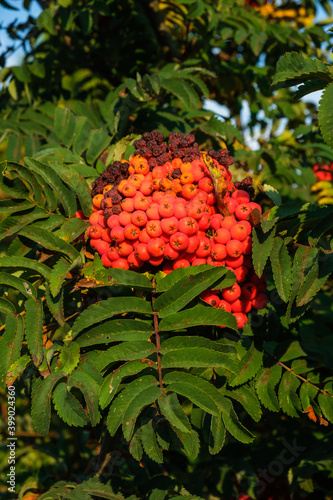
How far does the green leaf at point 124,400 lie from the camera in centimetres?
99

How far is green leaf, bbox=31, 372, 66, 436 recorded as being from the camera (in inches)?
41.8

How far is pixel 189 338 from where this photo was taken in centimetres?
105

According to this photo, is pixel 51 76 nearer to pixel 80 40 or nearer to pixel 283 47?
pixel 80 40

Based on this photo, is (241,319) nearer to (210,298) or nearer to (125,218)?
(210,298)

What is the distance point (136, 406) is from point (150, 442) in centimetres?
12

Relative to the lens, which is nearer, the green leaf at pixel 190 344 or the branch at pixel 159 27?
the green leaf at pixel 190 344

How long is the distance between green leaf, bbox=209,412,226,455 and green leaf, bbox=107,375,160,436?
0.61ft

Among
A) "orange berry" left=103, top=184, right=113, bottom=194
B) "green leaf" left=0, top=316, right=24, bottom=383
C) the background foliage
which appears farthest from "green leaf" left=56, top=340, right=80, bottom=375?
"orange berry" left=103, top=184, right=113, bottom=194

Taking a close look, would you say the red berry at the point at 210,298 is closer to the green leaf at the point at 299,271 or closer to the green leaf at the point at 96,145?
the green leaf at the point at 299,271

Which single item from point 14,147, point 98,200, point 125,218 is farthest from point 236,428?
point 14,147

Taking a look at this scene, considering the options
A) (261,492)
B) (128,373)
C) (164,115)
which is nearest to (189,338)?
(128,373)

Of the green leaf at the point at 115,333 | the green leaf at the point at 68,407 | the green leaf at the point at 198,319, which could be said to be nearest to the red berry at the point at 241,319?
the green leaf at the point at 198,319

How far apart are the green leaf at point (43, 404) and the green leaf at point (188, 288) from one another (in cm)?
31

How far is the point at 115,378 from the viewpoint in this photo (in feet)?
3.40
